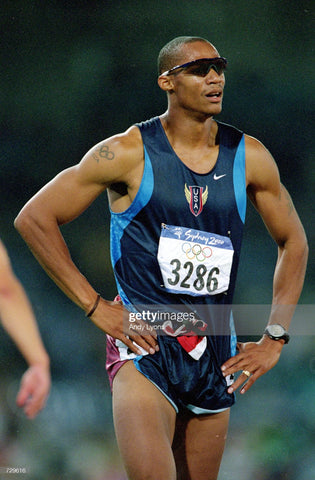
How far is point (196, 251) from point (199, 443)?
0.90m

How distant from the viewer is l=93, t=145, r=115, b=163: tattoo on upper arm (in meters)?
3.48

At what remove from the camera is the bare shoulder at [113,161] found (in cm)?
348

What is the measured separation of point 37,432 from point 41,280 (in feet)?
3.38

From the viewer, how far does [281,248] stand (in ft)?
13.1

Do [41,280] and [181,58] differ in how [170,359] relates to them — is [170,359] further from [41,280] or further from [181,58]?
[41,280]

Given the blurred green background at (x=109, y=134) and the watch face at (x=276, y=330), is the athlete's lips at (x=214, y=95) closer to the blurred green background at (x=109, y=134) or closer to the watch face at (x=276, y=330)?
the watch face at (x=276, y=330)

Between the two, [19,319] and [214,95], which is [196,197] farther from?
[19,319]

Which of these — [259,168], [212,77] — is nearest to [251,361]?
[259,168]

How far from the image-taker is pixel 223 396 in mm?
3637

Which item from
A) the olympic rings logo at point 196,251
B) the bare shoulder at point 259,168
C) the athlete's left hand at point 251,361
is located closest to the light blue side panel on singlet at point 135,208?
the olympic rings logo at point 196,251

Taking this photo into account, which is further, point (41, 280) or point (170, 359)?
point (41, 280)

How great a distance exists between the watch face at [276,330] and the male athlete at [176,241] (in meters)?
0.16

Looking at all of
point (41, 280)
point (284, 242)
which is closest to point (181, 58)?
point (284, 242)

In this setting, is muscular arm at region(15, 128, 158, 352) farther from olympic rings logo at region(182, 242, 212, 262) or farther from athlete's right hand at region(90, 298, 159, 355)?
olympic rings logo at region(182, 242, 212, 262)
